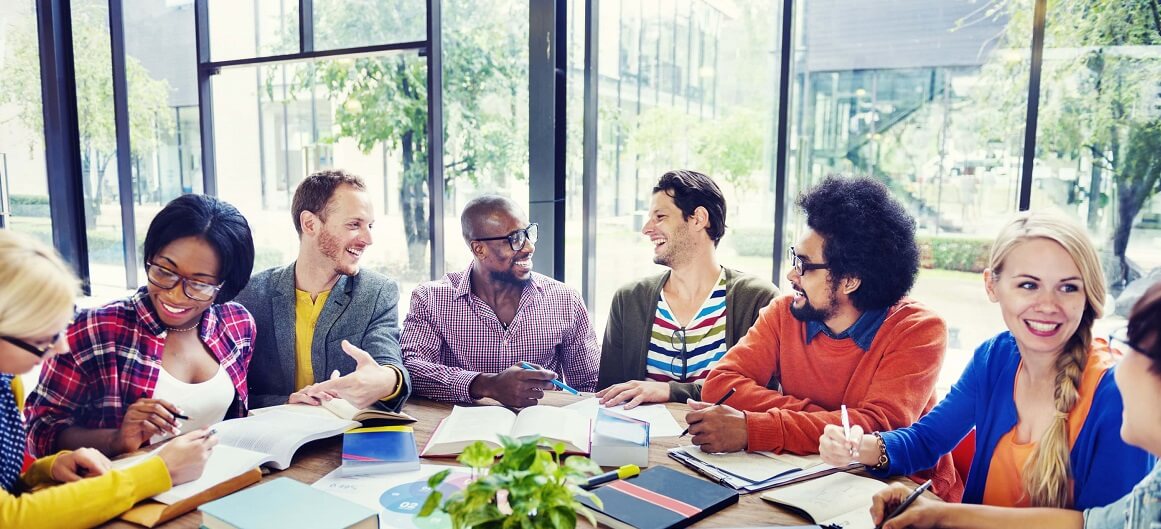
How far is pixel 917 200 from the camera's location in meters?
3.44

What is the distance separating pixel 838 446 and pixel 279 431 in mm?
1202

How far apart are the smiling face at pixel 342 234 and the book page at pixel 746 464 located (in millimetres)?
1330

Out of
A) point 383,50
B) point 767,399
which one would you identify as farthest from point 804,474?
point 383,50

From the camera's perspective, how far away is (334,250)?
97.7 inches

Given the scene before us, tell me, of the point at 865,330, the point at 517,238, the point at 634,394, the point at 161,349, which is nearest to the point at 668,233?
the point at 517,238

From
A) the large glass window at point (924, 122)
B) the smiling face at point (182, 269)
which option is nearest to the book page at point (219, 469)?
the smiling face at point (182, 269)

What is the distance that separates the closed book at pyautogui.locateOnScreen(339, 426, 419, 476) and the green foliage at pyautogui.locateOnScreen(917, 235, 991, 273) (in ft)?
8.39

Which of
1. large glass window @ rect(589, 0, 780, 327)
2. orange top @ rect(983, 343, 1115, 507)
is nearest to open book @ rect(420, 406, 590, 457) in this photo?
orange top @ rect(983, 343, 1115, 507)

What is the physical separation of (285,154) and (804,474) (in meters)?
4.00

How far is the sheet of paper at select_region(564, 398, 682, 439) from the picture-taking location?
185 centimetres

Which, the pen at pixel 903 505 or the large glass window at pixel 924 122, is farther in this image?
the large glass window at pixel 924 122

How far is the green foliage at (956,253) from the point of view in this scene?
11.0 ft

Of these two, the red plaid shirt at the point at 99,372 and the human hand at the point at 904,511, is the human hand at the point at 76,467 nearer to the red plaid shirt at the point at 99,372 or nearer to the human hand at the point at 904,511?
the red plaid shirt at the point at 99,372

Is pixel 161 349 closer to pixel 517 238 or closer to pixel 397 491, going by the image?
pixel 397 491
